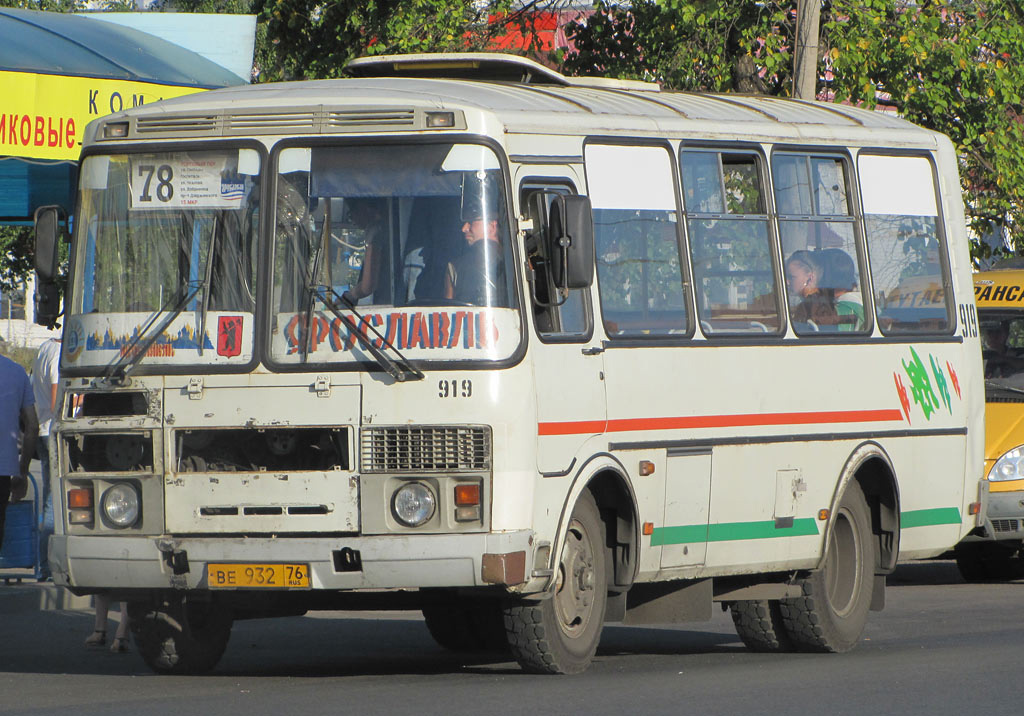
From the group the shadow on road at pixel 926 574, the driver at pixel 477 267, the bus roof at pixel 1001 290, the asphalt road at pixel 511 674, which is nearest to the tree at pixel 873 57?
the bus roof at pixel 1001 290

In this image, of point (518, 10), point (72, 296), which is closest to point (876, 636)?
point (72, 296)

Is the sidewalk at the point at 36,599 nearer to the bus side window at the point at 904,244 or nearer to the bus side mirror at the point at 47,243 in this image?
the bus side mirror at the point at 47,243

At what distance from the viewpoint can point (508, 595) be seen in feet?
27.6

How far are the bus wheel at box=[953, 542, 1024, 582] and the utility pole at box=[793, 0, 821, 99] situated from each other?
454 centimetres

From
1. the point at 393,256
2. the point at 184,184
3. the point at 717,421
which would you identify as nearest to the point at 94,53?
the point at 184,184

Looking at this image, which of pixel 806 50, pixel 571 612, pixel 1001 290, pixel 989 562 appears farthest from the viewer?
pixel 806 50

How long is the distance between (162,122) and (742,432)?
10.9 feet

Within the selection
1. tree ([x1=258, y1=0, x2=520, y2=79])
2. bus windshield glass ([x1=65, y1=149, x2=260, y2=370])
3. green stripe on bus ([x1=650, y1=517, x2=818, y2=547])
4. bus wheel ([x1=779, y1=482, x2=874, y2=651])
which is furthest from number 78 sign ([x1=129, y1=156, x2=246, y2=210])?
tree ([x1=258, y1=0, x2=520, y2=79])

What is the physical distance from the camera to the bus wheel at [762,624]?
10773 mm

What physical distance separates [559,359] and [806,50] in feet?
31.6

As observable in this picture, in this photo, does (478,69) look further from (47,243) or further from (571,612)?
(571,612)

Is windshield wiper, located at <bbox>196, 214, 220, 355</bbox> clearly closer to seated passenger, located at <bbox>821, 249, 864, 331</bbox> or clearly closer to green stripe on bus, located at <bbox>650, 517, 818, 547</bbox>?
green stripe on bus, located at <bbox>650, 517, 818, 547</bbox>

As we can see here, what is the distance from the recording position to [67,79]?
12.9 m

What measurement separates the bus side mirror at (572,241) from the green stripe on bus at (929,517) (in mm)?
3500
